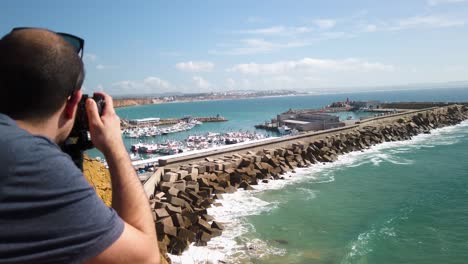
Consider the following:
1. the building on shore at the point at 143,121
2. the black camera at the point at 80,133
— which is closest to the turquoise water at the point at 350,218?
the black camera at the point at 80,133

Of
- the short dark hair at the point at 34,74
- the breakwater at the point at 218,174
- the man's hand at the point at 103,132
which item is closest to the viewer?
the short dark hair at the point at 34,74

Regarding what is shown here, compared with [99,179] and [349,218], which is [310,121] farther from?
[99,179]

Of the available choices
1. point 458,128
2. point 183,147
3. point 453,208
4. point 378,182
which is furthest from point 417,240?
point 458,128

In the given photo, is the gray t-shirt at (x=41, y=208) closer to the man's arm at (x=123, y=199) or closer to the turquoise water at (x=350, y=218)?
the man's arm at (x=123, y=199)

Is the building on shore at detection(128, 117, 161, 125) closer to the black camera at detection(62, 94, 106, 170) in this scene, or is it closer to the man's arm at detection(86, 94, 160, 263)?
the black camera at detection(62, 94, 106, 170)

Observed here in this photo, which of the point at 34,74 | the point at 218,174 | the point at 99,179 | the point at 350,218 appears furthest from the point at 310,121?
the point at 34,74

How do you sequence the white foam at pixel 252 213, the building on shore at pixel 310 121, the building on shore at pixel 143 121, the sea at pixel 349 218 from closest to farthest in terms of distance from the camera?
the white foam at pixel 252 213
the sea at pixel 349 218
the building on shore at pixel 310 121
the building on shore at pixel 143 121

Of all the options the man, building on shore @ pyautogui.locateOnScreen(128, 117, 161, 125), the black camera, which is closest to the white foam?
the black camera

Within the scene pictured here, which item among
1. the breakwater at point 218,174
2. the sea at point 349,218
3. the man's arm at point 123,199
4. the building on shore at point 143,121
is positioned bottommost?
the building on shore at point 143,121
